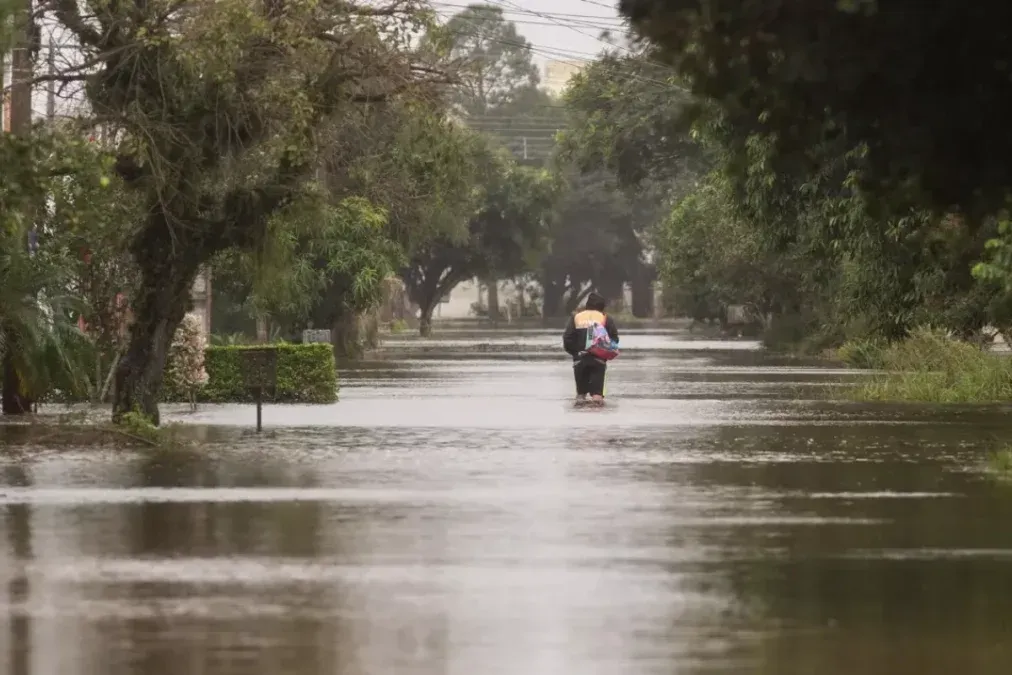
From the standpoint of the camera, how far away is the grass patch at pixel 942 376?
3114cm

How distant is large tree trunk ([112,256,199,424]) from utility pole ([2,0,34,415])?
154 cm

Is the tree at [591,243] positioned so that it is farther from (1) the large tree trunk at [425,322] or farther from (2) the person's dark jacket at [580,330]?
(2) the person's dark jacket at [580,330]

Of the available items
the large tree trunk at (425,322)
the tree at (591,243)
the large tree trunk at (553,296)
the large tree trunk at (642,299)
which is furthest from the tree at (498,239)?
the large tree trunk at (642,299)

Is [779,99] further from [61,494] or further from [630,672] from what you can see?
[61,494]

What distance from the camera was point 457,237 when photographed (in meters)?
76.2

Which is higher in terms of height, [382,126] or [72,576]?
[382,126]

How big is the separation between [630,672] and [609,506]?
22.2 ft

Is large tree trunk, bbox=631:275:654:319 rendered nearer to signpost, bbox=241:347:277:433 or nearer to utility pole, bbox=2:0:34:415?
utility pole, bbox=2:0:34:415

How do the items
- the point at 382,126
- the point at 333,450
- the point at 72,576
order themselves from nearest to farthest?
the point at 72,576, the point at 333,450, the point at 382,126

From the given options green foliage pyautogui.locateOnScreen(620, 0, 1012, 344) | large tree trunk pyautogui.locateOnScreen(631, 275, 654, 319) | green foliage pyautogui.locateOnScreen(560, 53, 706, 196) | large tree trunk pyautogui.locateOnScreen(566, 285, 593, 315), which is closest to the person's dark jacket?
green foliage pyautogui.locateOnScreen(620, 0, 1012, 344)

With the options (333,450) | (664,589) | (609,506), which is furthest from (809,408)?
(664,589)

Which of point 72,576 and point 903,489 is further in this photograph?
point 903,489

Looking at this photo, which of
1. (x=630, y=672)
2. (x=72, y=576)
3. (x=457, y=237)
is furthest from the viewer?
(x=457, y=237)

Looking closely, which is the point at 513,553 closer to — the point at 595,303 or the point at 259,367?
the point at 259,367
